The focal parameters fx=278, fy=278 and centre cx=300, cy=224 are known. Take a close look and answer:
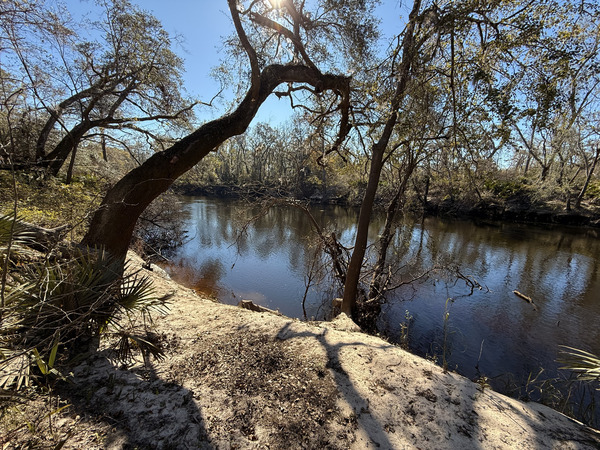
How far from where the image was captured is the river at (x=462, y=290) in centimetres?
727

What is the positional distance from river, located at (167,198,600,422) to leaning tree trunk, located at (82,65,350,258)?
104 inches

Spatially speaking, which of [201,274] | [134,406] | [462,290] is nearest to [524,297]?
[462,290]

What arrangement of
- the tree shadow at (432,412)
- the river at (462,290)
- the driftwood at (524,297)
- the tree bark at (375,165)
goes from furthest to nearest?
the driftwood at (524,297) → the river at (462,290) → the tree bark at (375,165) → the tree shadow at (432,412)

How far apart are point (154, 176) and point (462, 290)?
11461 mm

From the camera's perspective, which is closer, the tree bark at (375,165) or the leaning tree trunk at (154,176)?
the leaning tree trunk at (154,176)

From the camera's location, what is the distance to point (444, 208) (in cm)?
3128

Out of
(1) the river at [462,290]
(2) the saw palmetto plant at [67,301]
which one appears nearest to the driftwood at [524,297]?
(1) the river at [462,290]

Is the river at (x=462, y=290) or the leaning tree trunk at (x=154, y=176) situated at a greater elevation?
the leaning tree trunk at (x=154, y=176)

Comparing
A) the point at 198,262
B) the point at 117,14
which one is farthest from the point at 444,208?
the point at 117,14

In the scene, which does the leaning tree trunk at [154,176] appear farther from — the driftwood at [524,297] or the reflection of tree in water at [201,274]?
the driftwood at [524,297]

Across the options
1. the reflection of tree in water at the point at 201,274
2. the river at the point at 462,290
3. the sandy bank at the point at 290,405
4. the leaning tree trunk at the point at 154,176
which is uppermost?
the leaning tree trunk at the point at 154,176

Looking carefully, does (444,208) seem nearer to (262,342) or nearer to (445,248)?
(445,248)

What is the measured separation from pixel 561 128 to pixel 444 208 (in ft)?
96.3

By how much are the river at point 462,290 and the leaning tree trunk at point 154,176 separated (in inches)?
104
